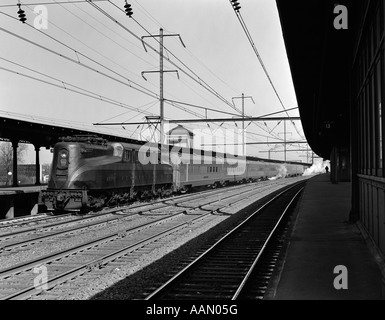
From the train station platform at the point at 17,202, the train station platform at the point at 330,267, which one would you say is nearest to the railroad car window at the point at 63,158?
the train station platform at the point at 17,202

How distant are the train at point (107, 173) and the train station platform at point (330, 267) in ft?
26.7

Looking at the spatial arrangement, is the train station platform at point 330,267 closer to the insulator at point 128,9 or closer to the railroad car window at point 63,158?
the insulator at point 128,9

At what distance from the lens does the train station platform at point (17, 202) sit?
1823 centimetres

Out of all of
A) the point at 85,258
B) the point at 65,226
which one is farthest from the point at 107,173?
the point at 85,258

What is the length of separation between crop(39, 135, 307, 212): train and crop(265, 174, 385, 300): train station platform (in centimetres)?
812

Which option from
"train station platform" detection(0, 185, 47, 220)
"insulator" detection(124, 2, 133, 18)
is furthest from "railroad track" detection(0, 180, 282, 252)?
"insulator" detection(124, 2, 133, 18)

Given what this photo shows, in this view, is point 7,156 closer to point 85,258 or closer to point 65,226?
point 65,226

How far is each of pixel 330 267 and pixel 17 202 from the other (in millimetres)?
14953

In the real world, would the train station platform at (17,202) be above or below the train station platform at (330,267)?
above

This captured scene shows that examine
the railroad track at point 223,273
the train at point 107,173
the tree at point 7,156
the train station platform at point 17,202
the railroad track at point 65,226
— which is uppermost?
the tree at point 7,156
